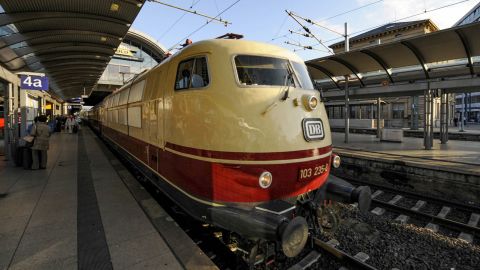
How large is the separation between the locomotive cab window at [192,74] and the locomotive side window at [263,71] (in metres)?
0.49

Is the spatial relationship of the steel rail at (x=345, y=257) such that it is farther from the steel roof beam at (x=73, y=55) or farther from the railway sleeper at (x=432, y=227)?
the steel roof beam at (x=73, y=55)

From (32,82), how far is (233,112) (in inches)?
382

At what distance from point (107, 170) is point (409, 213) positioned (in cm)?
834

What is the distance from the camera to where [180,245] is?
14.1 ft

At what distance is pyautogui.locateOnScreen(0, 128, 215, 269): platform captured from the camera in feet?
12.8

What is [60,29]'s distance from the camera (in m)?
8.67

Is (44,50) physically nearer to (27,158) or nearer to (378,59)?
(27,158)

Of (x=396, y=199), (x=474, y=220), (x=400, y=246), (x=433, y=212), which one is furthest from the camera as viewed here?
(x=396, y=199)

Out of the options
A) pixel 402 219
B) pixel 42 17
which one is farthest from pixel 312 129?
pixel 42 17

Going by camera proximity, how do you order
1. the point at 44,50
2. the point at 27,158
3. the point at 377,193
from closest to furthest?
the point at 377,193
the point at 27,158
the point at 44,50

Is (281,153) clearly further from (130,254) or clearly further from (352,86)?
(352,86)

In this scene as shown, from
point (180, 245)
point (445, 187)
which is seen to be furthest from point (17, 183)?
point (445, 187)

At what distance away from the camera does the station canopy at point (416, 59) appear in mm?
10422

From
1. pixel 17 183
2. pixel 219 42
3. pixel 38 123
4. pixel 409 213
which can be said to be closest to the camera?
pixel 219 42
